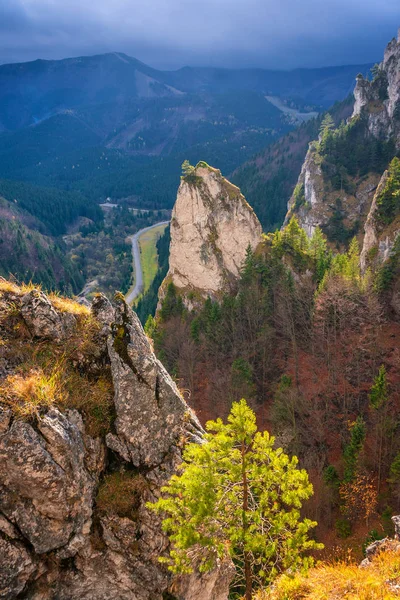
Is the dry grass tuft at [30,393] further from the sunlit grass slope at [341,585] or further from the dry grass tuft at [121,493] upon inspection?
the sunlit grass slope at [341,585]

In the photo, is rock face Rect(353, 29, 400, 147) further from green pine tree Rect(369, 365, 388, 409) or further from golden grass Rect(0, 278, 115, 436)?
golden grass Rect(0, 278, 115, 436)

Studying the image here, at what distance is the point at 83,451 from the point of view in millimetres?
9883

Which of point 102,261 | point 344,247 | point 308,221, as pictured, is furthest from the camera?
point 102,261

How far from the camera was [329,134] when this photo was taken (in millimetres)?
95875

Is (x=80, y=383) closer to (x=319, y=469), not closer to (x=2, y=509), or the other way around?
(x=2, y=509)

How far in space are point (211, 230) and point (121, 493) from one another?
4635cm

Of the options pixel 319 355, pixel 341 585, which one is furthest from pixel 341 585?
pixel 319 355

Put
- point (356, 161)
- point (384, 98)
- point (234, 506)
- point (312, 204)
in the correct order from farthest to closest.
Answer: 1. point (384, 98)
2. point (312, 204)
3. point (356, 161)
4. point (234, 506)

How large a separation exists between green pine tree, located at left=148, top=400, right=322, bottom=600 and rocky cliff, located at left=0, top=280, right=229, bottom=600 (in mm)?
1257

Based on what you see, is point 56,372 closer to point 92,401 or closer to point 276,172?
point 92,401

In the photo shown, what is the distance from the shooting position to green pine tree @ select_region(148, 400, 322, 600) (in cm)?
918

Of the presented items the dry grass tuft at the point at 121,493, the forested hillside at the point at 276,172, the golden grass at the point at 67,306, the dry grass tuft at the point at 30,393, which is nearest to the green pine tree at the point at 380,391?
the dry grass tuft at the point at 121,493

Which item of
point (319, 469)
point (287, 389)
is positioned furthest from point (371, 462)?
point (287, 389)

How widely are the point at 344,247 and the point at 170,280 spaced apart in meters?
41.1
